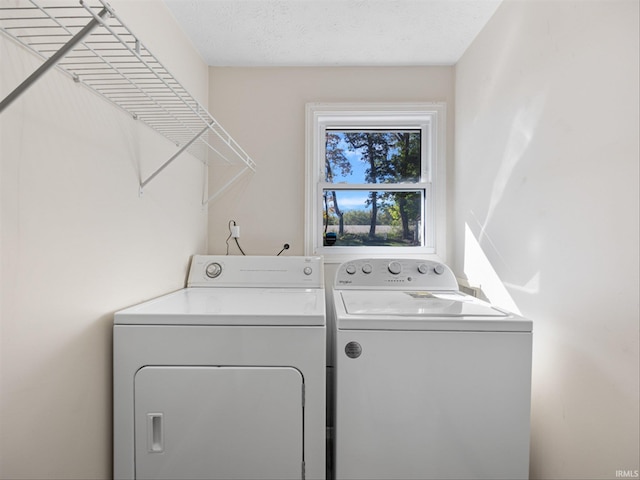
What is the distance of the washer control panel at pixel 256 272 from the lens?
1.96 meters

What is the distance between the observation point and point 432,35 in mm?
1923

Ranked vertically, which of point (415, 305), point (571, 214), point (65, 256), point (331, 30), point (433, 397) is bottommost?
point (433, 397)

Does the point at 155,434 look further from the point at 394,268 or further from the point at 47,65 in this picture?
the point at 394,268

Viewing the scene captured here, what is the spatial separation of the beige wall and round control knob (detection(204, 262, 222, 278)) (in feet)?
1.06

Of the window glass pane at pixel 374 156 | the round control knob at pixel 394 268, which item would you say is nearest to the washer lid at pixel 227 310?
the round control knob at pixel 394 268

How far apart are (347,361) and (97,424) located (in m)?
0.90

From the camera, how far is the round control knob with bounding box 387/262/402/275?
6.37ft

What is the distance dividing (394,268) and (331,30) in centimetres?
141

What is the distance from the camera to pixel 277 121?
2.29 m

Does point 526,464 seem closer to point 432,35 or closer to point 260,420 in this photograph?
point 260,420

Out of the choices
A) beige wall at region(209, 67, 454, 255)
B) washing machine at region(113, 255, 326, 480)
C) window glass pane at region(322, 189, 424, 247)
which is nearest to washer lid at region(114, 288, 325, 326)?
washing machine at region(113, 255, 326, 480)

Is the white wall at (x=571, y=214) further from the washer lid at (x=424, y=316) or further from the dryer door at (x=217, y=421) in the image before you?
the dryer door at (x=217, y=421)

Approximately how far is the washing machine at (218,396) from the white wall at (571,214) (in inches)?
35.5

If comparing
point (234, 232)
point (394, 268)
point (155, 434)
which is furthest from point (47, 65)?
point (394, 268)
